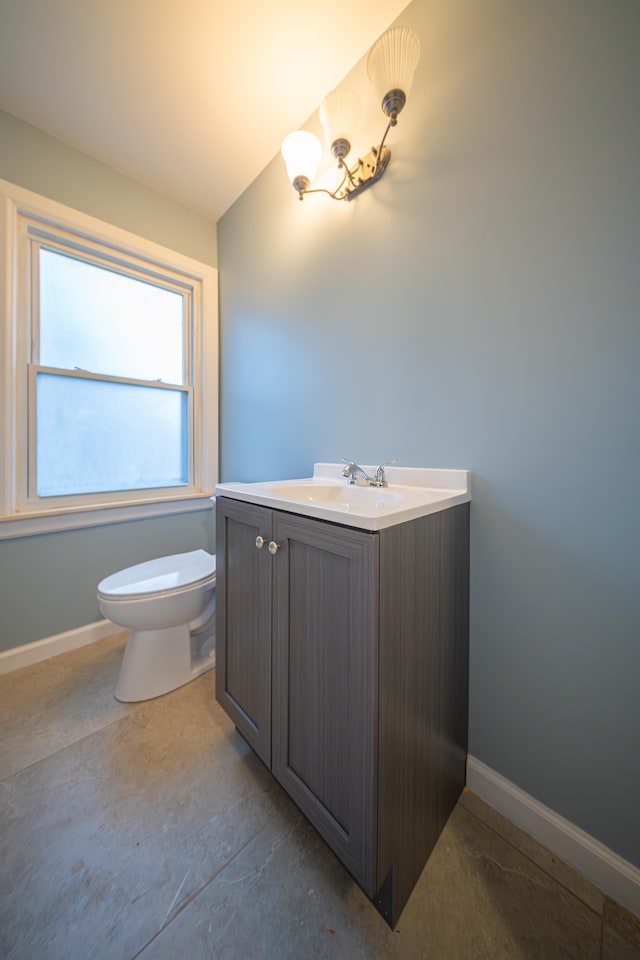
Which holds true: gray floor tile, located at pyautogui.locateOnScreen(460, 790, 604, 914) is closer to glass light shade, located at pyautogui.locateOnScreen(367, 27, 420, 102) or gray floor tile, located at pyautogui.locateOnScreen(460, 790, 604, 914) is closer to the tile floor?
the tile floor

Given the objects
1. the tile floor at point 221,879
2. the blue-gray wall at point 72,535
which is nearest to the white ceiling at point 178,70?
the blue-gray wall at point 72,535

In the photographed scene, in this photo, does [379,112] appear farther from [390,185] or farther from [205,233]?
[205,233]

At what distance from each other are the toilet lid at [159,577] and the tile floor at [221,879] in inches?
19.7

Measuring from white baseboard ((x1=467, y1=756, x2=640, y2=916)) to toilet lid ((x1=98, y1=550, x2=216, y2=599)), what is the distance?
3.73 ft

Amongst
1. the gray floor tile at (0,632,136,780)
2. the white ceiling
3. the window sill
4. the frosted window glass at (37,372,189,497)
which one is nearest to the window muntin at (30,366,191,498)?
the frosted window glass at (37,372,189,497)

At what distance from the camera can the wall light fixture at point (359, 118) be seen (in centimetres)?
92

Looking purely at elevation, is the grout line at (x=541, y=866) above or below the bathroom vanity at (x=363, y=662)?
below

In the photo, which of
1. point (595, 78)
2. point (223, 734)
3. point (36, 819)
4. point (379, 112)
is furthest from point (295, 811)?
point (379, 112)

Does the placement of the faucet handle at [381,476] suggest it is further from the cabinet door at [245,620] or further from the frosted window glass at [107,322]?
the frosted window glass at [107,322]

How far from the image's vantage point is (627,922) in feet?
2.21

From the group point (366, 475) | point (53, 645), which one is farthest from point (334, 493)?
point (53, 645)

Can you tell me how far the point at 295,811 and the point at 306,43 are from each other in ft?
8.31

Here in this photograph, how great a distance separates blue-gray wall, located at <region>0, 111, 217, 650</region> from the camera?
4.69ft

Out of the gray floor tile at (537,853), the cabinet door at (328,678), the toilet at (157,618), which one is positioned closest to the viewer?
the cabinet door at (328,678)
